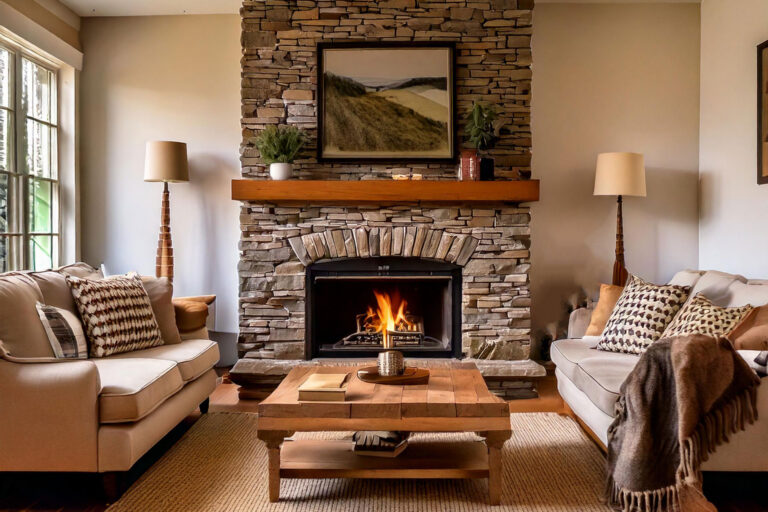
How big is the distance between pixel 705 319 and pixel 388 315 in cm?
211

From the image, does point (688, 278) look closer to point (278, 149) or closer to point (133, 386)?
point (278, 149)

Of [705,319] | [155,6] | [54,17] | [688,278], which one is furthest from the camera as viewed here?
[155,6]

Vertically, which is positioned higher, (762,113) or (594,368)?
(762,113)

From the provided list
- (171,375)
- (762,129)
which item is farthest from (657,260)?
(171,375)

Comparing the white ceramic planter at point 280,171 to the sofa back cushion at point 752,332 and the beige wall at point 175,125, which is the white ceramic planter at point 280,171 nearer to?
the beige wall at point 175,125

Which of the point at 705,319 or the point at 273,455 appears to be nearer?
the point at 273,455

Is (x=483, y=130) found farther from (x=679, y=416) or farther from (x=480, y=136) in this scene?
(x=679, y=416)

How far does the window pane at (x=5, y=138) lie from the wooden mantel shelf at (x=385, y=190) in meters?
1.41

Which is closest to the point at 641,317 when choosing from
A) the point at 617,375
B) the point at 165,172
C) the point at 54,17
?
the point at 617,375

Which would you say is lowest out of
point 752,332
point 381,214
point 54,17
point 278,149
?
point 752,332

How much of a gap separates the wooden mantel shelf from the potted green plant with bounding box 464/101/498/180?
0.42ft

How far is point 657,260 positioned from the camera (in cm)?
464

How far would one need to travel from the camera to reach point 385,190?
3.97 m

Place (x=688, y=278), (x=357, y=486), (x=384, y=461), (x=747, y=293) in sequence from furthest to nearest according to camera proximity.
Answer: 1. (x=688, y=278)
2. (x=747, y=293)
3. (x=357, y=486)
4. (x=384, y=461)
